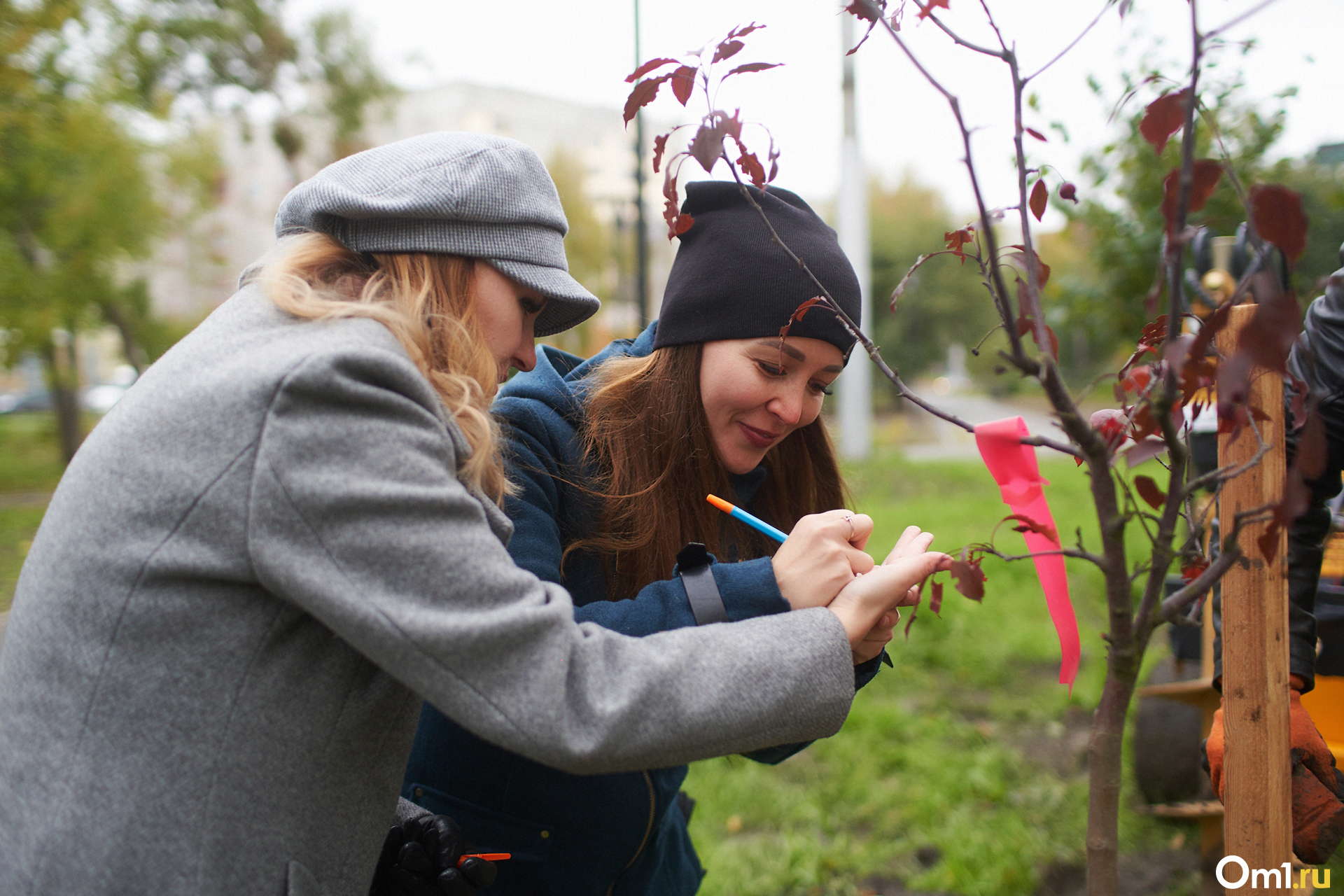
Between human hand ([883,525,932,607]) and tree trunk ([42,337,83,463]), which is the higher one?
human hand ([883,525,932,607])

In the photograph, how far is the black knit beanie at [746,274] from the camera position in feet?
5.67

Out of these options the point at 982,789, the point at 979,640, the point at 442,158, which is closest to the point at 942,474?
the point at 979,640

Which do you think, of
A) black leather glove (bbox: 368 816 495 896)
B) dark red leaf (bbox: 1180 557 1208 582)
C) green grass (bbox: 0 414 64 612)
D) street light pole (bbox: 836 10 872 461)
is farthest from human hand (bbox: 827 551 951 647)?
street light pole (bbox: 836 10 872 461)

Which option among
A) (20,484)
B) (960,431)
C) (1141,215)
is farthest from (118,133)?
(960,431)

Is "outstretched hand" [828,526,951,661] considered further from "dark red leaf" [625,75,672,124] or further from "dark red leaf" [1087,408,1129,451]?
"dark red leaf" [625,75,672,124]

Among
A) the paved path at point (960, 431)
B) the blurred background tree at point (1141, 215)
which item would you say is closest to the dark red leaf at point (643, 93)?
the blurred background tree at point (1141, 215)

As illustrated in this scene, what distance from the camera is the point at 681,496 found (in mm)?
1761

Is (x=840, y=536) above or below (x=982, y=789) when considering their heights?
above

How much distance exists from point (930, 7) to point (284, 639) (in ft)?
3.43

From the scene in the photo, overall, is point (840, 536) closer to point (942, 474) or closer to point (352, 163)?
point (352, 163)

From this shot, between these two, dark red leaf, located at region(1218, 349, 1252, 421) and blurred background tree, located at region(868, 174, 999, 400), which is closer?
dark red leaf, located at region(1218, 349, 1252, 421)

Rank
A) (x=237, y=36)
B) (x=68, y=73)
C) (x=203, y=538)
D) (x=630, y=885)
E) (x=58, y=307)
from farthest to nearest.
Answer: (x=237, y=36)
(x=58, y=307)
(x=68, y=73)
(x=630, y=885)
(x=203, y=538)

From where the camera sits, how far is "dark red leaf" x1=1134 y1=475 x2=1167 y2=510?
1.02 m

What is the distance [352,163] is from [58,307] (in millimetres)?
9047
